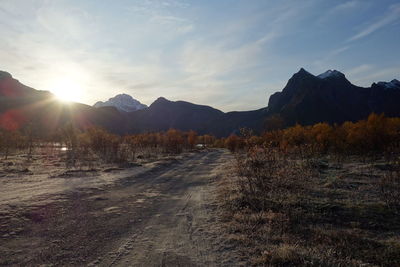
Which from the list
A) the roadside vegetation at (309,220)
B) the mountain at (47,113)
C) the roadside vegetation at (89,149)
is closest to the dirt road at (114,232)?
the roadside vegetation at (309,220)

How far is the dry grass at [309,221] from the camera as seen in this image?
618 cm

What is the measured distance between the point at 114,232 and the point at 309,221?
19.2ft

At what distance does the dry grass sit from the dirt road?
820 millimetres

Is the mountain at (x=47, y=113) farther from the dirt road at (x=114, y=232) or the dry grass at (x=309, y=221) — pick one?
the dry grass at (x=309, y=221)

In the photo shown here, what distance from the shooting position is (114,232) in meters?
8.21

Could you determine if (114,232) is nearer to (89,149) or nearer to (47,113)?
(89,149)

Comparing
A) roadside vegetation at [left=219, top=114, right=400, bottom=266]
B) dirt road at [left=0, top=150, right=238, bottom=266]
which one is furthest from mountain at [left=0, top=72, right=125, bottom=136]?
roadside vegetation at [left=219, top=114, right=400, bottom=266]

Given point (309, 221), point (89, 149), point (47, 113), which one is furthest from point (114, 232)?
point (47, 113)

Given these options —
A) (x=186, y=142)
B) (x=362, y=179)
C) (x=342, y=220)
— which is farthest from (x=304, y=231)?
(x=186, y=142)

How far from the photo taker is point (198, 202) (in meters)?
12.5

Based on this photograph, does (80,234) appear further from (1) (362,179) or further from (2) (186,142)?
(2) (186,142)

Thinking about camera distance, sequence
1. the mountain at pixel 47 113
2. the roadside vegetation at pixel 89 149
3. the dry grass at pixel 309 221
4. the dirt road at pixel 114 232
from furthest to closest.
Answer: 1. the mountain at pixel 47 113
2. the roadside vegetation at pixel 89 149
3. the dirt road at pixel 114 232
4. the dry grass at pixel 309 221

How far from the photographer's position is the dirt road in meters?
6.31

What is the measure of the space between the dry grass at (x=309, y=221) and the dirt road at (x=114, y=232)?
820 millimetres
